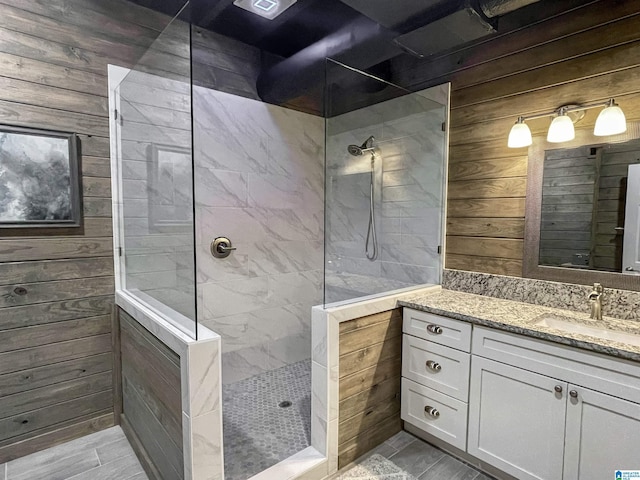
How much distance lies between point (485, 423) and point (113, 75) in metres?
2.97

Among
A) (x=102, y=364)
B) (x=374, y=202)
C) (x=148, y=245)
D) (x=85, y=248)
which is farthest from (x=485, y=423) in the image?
(x=85, y=248)

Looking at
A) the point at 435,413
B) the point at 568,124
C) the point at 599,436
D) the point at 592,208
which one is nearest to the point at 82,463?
the point at 435,413

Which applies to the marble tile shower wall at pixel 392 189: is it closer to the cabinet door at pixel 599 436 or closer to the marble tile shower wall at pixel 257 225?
the marble tile shower wall at pixel 257 225

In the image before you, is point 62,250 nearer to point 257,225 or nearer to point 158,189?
point 158,189

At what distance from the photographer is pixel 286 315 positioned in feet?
10.1

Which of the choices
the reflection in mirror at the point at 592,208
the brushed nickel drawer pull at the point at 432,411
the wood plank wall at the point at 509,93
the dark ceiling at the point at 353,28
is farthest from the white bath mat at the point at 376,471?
the dark ceiling at the point at 353,28

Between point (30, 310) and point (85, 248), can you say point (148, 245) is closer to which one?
point (85, 248)

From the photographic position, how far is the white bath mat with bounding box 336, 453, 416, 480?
1.79 meters

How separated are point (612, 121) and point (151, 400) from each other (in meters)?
2.70

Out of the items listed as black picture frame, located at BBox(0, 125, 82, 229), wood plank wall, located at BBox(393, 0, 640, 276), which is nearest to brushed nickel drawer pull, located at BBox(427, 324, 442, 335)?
wood plank wall, located at BBox(393, 0, 640, 276)

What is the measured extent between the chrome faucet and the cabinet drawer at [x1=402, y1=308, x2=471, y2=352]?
617mm

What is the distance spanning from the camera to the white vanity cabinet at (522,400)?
1.37 meters

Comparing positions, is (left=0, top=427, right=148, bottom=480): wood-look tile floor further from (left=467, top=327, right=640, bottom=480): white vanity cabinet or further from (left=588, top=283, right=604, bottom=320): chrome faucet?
(left=588, top=283, right=604, bottom=320): chrome faucet

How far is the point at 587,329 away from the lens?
5.51ft
